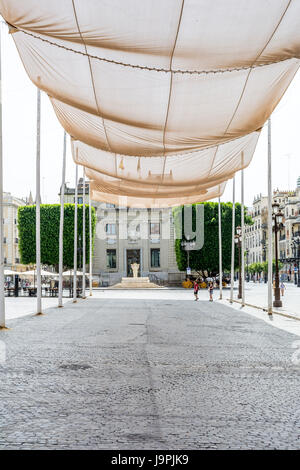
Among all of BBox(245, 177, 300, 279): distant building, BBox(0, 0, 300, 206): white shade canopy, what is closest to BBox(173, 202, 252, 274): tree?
BBox(245, 177, 300, 279): distant building

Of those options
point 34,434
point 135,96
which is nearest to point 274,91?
point 135,96

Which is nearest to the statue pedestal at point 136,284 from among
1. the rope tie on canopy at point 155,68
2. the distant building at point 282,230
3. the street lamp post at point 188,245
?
the street lamp post at point 188,245

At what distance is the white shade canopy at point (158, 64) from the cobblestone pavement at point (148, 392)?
4.46 metres

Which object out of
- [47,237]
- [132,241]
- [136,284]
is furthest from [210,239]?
[47,237]

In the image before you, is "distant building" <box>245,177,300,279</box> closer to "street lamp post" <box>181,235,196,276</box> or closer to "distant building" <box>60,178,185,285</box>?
"distant building" <box>60,178,185,285</box>

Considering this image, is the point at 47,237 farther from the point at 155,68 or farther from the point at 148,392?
the point at 148,392

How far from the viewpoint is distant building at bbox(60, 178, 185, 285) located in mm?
82250

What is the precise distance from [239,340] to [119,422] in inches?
315

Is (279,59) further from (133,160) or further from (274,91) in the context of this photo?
(133,160)

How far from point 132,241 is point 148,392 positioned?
251 ft

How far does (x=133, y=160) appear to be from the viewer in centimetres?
1708

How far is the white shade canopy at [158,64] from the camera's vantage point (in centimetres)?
798

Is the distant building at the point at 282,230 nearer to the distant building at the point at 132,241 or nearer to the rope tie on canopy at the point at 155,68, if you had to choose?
the distant building at the point at 132,241

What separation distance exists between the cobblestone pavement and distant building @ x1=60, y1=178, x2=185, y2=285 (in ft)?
224
